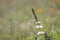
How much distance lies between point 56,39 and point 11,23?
42.7 inches

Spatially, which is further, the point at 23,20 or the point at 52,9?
the point at 52,9

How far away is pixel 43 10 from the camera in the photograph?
17.7ft

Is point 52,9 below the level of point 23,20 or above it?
above

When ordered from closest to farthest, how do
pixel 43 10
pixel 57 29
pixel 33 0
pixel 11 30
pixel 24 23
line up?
1. pixel 57 29
2. pixel 11 30
3. pixel 24 23
4. pixel 43 10
5. pixel 33 0

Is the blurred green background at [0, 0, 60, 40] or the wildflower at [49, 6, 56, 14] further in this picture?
the wildflower at [49, 6, 56, 14]

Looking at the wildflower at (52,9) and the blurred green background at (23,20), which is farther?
the wildflower at (52,9)

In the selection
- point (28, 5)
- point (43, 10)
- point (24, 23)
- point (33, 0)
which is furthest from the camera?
point (33, 0)

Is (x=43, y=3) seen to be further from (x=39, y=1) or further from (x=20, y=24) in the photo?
(x=20, y=24)

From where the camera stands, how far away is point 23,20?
5098mm

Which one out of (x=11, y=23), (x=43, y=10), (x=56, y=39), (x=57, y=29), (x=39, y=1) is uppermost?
(x=39, y=1)

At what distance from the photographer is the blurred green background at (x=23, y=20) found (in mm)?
4289

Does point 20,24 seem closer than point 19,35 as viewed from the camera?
No

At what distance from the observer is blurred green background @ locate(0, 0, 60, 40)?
14.1 ft

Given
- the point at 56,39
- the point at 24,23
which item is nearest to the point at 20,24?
the point at 24,23
